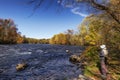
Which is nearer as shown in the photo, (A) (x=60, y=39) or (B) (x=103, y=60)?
(B) (x=103, y=60)

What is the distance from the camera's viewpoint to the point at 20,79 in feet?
45.5

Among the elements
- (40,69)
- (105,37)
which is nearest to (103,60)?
(105,37)

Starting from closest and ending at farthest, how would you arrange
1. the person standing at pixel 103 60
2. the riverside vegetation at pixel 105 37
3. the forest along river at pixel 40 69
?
the riverside vegetation at pixel 105 37 → the person standing at pixel 103 60 → the forest along river at pixel 40 69

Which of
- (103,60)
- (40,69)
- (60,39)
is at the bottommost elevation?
(40,69)

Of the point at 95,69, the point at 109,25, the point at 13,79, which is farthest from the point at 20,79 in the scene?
the point at 109,25

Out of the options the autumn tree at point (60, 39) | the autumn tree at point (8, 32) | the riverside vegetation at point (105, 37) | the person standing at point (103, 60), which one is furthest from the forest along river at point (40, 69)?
the autumn tree at point (60, 39)

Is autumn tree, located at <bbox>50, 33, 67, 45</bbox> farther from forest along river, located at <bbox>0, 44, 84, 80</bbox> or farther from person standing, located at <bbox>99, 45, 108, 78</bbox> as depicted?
person standing, located at <bbox>99, 45, 108, 78</bbox>

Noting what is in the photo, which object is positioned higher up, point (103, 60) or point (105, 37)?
point (105, 37)

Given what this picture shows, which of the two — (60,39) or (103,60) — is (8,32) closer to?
(60,39)

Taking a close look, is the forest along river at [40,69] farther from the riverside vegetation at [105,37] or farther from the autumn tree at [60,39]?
the autumn tree at [60,39]

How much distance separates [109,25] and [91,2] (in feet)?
9.82

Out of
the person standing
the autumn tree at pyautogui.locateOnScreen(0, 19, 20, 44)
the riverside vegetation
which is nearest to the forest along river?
the riverside vegetation

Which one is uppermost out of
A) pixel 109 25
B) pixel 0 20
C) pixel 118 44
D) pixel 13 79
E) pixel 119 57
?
pixel 0 20

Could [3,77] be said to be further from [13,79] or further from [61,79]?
[61,79]
